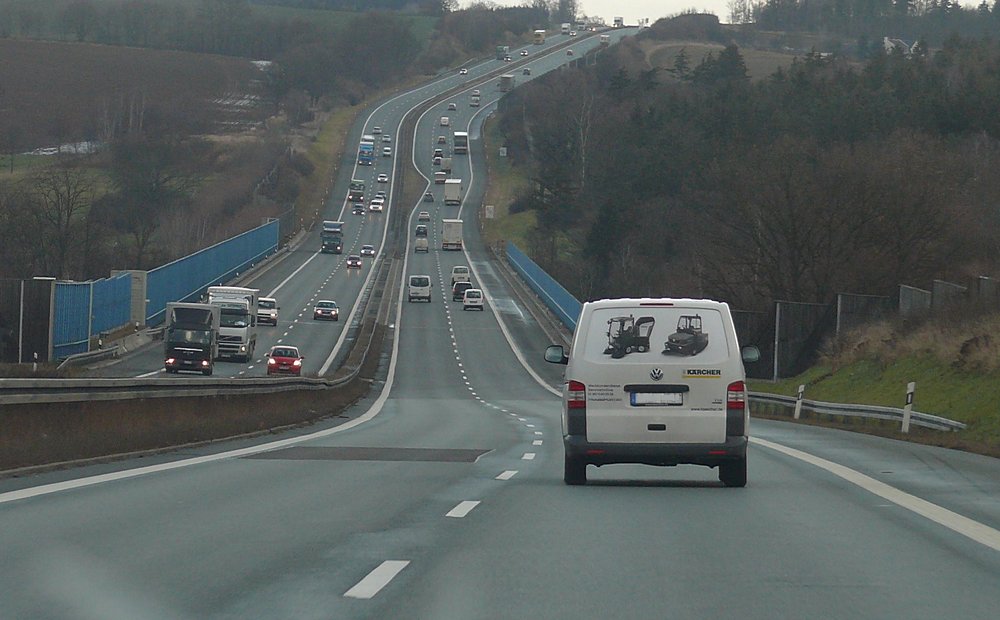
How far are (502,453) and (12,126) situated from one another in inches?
6004

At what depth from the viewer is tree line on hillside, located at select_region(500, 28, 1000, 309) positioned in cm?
6681

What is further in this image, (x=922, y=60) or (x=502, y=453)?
(x=922, y=60)

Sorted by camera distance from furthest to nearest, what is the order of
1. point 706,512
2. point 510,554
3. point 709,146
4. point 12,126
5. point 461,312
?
Answer: 1. point 12,126
2. point 709,146
3. point 461,312
4. point 706,512
5. point 510,554

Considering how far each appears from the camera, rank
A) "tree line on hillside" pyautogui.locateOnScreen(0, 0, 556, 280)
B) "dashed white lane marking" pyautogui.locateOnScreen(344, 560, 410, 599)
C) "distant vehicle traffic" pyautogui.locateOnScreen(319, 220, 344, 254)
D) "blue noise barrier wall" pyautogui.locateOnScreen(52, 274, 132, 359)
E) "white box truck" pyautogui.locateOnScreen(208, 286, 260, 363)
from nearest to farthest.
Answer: "dashed white lane marking" pyautogui.locateOnScreen(344, 560, 410, 599) < "blue noise barrier wall" pyautogui.locateOnScreen(52, 274, 132, 359) < "white box truck" pyautogui.locateOnScreen(208, 286, 260, 363) < "tree line on hillside" pyautogui.locateOnScreen(0, 0, 556, 280) < "distant vehicle traffic" pyautogui.locateOnScreen(319, 220, 344, 254)

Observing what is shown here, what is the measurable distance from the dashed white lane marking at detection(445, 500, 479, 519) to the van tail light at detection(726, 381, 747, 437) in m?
3.04

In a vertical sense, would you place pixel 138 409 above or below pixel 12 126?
below

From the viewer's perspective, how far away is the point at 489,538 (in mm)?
11039

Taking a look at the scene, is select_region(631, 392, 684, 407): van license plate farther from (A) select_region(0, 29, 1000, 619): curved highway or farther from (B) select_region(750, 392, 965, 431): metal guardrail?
(B) select_region(750, 392, 965, 431): metal guardrail

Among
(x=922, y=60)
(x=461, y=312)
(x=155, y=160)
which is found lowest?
(x=461, y=312)

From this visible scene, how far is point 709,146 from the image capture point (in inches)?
4670

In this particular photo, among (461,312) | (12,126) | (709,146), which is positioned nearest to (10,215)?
(461,312)

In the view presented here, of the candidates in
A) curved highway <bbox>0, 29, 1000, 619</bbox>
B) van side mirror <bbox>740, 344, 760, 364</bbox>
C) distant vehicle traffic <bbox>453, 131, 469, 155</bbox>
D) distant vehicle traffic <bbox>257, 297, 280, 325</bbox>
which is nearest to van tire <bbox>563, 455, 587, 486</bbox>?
curved highway <bbox>0, 29, 1000, 619</bbox>

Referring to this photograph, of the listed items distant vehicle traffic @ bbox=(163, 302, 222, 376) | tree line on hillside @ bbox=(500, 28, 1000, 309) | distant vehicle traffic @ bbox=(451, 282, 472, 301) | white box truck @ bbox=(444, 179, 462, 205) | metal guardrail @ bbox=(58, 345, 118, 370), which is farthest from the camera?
white box truck @ bbox=(444, 179, 462, 205)

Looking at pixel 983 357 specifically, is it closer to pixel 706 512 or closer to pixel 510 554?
pixel 706 512
